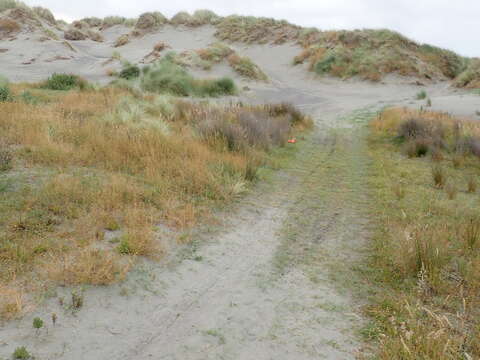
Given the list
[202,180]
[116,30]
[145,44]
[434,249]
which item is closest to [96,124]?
[202,180]

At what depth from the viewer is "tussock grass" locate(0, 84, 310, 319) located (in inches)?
170

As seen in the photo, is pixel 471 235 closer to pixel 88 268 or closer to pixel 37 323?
pixel 88 268

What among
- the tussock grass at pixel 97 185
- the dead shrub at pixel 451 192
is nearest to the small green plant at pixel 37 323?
the tussock grass at pixel 97 185

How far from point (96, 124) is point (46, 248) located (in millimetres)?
5326

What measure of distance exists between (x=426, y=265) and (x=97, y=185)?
4697 mm

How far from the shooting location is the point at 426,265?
462cm

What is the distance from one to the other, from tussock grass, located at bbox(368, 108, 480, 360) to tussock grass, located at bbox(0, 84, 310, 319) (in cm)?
267

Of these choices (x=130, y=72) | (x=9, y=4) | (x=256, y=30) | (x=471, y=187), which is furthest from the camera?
(x=256, y=30)

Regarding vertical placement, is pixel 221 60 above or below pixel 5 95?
above

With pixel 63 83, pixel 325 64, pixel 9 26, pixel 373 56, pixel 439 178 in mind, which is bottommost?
pixel 439 178

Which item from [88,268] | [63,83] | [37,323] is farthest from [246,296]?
[63,83]

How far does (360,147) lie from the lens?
498 inches

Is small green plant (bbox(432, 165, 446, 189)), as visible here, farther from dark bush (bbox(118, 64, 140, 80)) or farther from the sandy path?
dark bush (bbox(118, 64, 140, 80))

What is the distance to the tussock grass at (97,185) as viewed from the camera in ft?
14.1
